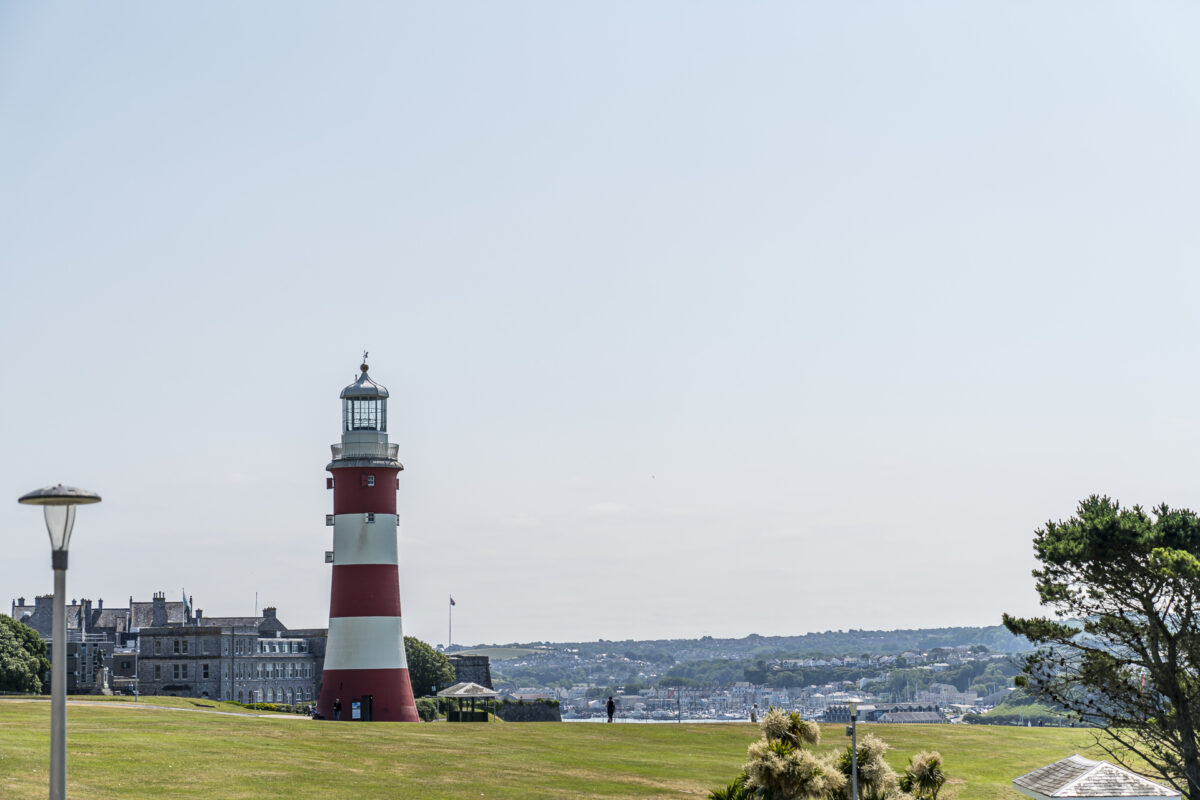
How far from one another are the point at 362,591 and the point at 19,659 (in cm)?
5720

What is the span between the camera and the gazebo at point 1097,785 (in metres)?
36.6

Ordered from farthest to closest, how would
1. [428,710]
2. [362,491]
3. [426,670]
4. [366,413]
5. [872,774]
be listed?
[426,670], [428,710], [366,413], [362,491], [872,774]

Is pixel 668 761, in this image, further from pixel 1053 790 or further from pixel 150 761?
pixel 150 761

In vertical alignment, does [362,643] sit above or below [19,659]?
above

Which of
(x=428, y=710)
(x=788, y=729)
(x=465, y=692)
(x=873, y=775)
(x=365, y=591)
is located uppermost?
(x=365, y=591)

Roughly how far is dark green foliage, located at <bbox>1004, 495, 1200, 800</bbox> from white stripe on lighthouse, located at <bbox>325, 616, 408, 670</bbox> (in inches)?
1163

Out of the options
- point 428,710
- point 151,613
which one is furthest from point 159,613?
point 428,710

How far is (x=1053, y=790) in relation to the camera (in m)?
37.2

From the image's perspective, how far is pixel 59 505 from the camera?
17.8 metres

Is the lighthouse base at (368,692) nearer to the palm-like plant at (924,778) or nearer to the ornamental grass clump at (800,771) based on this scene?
the ornamental grass clump at (800,771)

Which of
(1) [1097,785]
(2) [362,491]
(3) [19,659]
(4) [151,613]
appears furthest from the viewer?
(4) [151,613]

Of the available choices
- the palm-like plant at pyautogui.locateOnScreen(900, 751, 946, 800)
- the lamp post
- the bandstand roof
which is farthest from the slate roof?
the lamp post

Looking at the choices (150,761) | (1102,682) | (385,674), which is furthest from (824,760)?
(385,674)

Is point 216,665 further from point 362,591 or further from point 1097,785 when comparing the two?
point 1097,785
